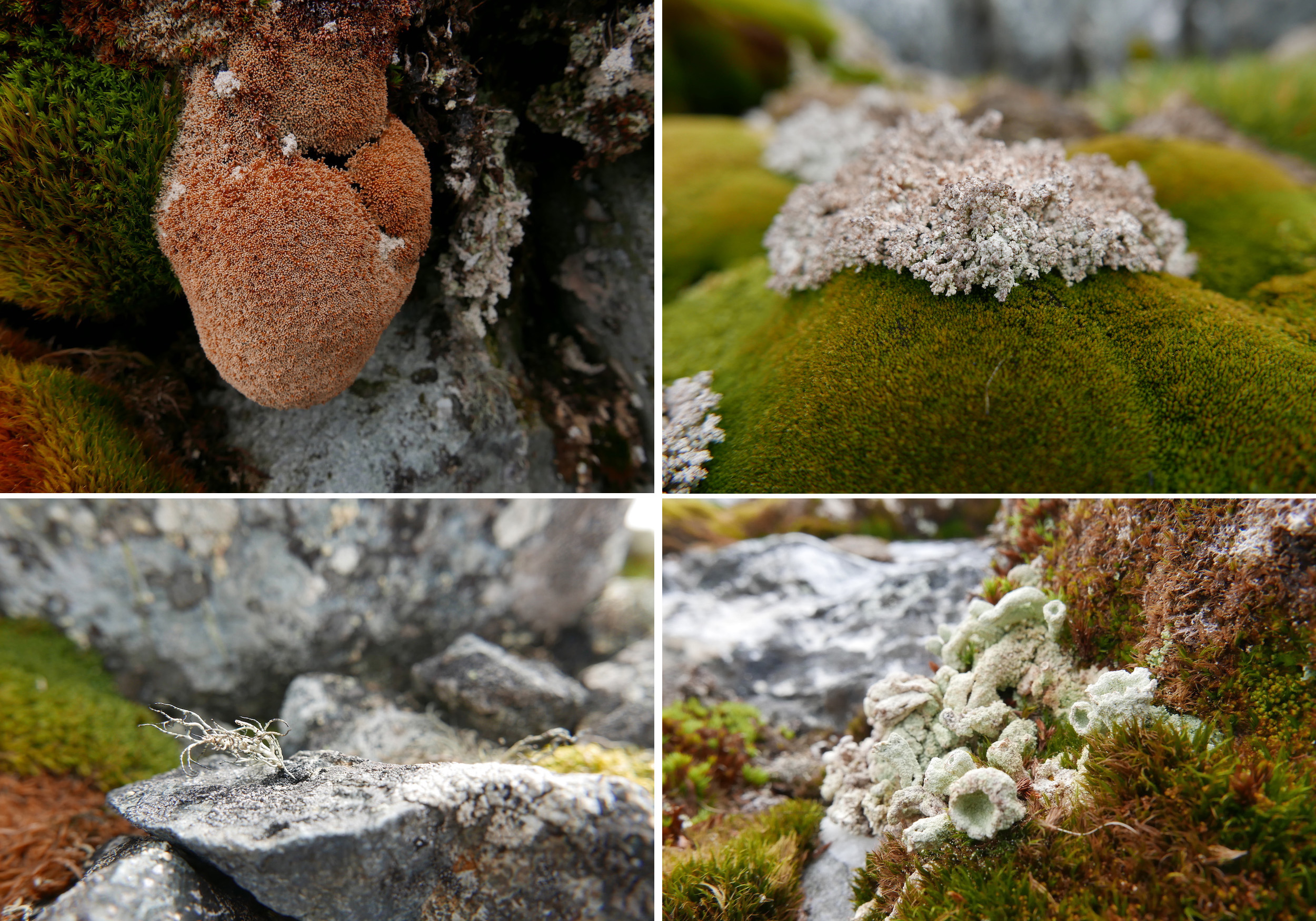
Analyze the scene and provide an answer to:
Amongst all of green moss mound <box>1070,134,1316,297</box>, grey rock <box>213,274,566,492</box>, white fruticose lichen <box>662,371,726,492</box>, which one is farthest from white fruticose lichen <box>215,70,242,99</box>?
green moss mound <box>1070,134,1316,297</box>

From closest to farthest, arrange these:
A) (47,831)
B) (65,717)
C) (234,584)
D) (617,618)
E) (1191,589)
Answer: (1191,589) → (47,831) → (65,717) → (234,584) → (617,618)

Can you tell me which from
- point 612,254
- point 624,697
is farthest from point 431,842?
point 612,254

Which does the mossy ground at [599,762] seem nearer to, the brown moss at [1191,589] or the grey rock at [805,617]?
the grey rock at [805,617]

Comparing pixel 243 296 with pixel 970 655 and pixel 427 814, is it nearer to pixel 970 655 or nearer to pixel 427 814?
pixel 427 814

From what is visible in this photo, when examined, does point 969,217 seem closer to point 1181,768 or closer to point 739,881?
point 1181,768

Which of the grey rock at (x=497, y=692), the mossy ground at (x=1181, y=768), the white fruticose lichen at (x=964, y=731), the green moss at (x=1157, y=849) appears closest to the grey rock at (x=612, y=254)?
the grey rock at (x=497, y=692)

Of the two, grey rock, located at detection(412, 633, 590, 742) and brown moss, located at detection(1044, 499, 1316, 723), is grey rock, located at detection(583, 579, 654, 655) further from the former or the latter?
brown moss, located at detection(1044, 499, 1316, 723)

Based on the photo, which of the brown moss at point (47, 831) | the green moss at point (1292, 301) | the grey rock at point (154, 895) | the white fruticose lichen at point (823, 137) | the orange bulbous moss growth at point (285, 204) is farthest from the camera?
the white fruticose lichen at point (823, 137)
